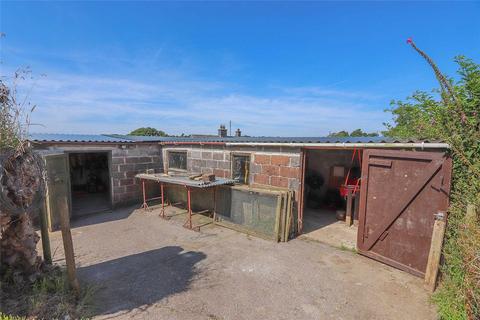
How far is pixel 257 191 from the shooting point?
705cm

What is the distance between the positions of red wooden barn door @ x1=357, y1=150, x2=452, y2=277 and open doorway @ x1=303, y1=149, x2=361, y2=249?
209 cm

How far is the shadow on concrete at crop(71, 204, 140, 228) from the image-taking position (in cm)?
819

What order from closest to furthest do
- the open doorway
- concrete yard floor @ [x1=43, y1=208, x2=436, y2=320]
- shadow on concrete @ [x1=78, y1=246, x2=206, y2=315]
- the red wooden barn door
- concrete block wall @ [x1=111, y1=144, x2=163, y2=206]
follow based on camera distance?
concrete yard floor @ [x1=43, y1=208, x2=436, y2=320]
shadow on concrete @ [x1=78, y1=246, x2=206, y2=315]
the red wooden barn door
the open doorway
concrete block wall @ [x1=111, y1=144, x2=163, y2=206]

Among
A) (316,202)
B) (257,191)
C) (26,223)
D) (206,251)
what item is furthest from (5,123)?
(316,202)

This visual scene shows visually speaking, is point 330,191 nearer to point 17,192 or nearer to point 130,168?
point 130,168

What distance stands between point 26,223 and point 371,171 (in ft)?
22.7

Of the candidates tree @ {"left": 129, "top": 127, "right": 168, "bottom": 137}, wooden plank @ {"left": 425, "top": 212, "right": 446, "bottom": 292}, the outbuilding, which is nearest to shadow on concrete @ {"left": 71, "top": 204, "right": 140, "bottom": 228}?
the outbuilding

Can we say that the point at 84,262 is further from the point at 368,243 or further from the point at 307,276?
the point at 368,243

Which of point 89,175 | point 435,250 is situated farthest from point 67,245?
point 89,175

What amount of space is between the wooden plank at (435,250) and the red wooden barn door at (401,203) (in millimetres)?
217

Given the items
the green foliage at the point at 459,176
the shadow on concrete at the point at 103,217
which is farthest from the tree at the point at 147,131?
the green foliage at the point at 459,176

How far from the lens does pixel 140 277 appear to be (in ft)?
15.7

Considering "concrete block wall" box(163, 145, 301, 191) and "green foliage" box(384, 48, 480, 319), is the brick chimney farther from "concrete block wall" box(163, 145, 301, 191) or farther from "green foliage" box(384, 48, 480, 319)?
"green foliage" box(384, 48, 480, 319)

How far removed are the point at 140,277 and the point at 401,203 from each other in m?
5.68
